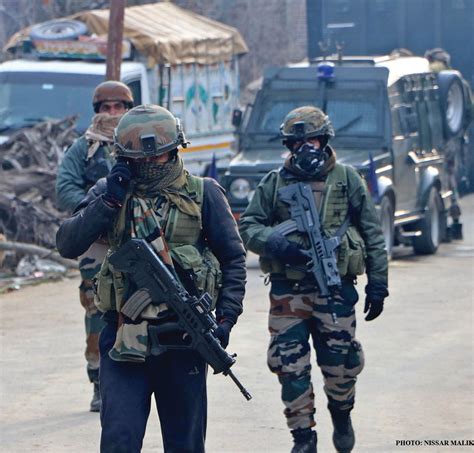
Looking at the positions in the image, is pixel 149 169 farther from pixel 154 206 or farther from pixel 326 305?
pixel 326 305

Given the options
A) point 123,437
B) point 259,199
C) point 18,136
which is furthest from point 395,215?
point 123,437

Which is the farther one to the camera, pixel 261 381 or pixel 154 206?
pixel 261 381

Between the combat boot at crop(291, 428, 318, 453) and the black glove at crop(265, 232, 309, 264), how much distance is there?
0.79 metres

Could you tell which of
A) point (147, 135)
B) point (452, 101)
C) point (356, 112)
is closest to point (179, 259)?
point (147, 135)

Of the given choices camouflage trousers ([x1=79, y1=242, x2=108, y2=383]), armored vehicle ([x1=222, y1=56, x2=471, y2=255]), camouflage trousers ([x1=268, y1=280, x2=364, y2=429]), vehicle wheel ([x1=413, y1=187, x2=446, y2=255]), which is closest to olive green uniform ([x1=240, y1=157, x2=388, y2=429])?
camouflage trousers ([x1=268, y1=280, x2=364, y2=429])

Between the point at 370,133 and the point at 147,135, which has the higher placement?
the point at 147,135

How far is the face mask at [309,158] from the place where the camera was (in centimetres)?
601

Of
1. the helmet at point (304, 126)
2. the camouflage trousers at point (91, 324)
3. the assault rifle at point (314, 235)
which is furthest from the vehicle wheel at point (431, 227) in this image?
the assault rifle at point (314, 235)

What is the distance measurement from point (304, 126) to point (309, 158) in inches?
7.0

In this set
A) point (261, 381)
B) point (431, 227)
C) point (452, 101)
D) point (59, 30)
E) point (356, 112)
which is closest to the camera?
point (261, 381)

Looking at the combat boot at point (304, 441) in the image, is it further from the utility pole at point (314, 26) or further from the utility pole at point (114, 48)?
the utility pole at point (314, 26)

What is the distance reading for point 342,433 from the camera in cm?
603

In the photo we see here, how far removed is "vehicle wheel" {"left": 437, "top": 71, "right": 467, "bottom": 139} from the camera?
49.3 ft

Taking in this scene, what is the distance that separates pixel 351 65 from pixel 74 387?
7.09m
